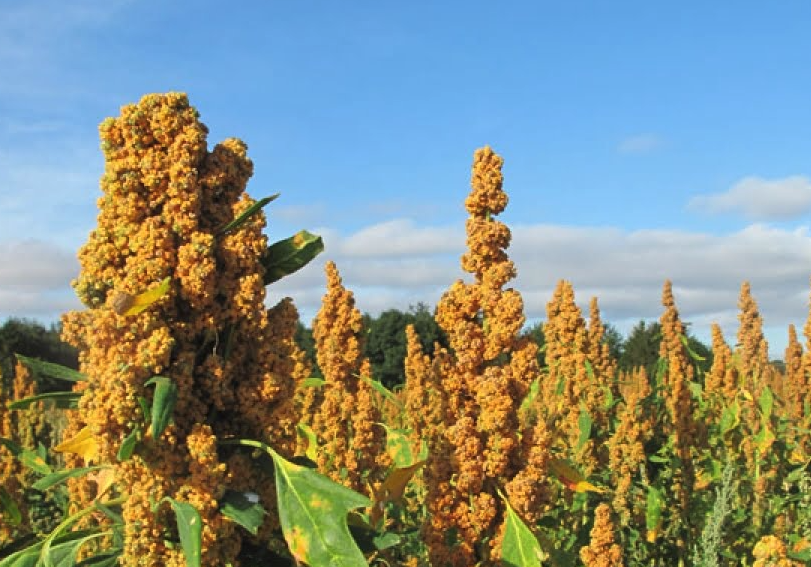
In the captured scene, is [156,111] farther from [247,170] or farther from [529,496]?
[529,496]

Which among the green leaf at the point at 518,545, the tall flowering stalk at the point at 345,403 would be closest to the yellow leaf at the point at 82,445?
the green leaf at the point at 518,545

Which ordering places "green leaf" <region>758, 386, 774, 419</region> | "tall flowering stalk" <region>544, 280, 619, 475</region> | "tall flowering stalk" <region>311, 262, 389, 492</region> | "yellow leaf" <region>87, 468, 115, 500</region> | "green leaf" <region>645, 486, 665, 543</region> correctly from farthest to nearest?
"green leaf" <region>758, 386, 774, 419</region> < "tall flowering stalk" <region>544, 280, 619, 475</region> < "green leaf" <region>645, 486, 665, 543</region> < "tall flowering stalk" <region>311, 262, 389, 492</region> < "yellow leaf" <region>87, 468, 115, 500</region>

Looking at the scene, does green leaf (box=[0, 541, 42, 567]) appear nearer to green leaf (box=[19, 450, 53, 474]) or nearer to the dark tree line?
green leaf (box=[19, 450, 53, 474])

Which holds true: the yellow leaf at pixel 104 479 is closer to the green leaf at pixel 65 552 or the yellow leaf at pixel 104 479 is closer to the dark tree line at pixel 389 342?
the green leaf at pixel 65 552

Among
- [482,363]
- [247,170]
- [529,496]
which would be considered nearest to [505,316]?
[482,363]

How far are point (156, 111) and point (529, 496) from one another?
2274 millimetres

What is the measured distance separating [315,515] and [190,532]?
0.37 metres

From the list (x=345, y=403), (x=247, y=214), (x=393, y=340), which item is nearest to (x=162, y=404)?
(x=247, y=214)

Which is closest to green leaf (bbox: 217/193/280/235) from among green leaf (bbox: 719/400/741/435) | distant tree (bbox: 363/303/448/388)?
green leaf (bbox: 719/400/741/435)

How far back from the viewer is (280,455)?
298 centimetres

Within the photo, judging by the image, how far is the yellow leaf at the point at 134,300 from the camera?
9.27 feet

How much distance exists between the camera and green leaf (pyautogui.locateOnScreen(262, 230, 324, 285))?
3.11 meters

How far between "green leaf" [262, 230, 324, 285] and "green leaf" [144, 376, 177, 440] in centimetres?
60

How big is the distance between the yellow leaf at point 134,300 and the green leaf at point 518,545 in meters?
1.82
